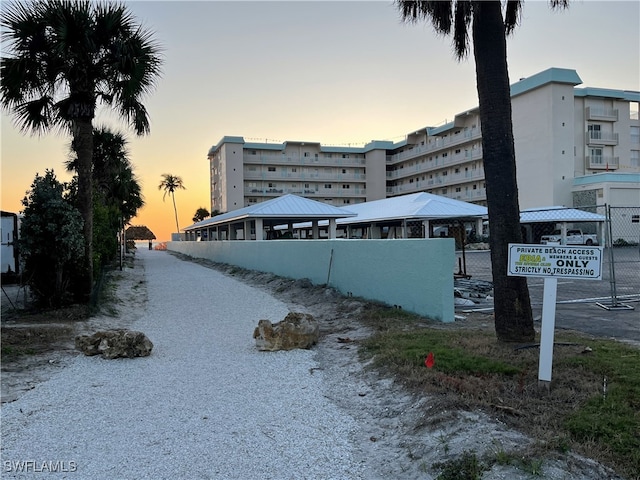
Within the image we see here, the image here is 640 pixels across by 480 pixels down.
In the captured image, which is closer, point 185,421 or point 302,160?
point 185,421

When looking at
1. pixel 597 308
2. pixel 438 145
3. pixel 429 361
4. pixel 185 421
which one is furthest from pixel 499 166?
pixel 438 145

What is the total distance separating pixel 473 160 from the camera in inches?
2443

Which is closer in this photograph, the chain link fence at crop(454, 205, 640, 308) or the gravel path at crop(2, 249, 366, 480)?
the gravel path at crop(2, 249, 366, 480)

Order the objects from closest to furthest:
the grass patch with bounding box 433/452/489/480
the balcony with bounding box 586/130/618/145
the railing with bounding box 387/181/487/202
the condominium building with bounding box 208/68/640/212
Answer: the grass patch with bounding box 433/452/489/480, the condominium building with bounding box 208/68/640/212, the balcony with bounding box 586/130/618/145, the railing with bounding box 387/181/487/202

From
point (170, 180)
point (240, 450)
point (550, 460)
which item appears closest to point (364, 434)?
point (240, 450)

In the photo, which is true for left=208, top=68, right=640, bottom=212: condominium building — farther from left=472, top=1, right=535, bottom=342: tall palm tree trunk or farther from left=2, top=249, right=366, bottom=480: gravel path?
left=2, top=249, right=366, bottom=480: gravel path

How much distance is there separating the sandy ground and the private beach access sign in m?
1.89

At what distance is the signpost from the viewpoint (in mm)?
5074

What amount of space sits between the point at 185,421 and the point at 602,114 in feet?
202

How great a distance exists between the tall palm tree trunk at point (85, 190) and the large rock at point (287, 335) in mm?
5961

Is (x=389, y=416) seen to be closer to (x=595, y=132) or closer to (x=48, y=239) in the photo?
(x=48, y=239)

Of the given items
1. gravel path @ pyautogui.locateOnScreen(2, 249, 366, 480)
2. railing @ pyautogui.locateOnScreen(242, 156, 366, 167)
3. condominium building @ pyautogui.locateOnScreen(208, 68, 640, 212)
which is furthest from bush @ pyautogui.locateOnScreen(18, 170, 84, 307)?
railing @ pyautogui.locateOnScreen(242, 156, 366, 167)

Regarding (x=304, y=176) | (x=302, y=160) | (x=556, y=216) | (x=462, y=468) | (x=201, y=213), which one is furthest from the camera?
(x=201, y=213)

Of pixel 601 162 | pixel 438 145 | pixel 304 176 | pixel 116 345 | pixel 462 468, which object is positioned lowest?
pixel 462 468
